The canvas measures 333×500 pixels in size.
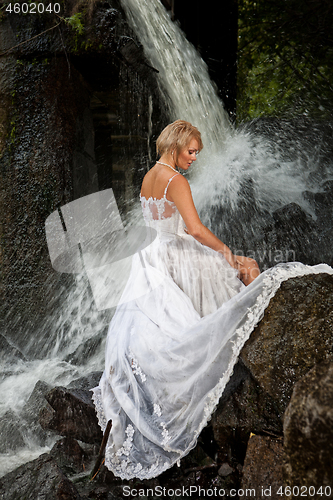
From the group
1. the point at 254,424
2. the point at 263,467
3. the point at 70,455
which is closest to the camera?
the point at 263,467

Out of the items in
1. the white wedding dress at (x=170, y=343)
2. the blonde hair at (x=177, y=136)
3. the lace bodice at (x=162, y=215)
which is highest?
the blonde hair at (x=177, y=136)

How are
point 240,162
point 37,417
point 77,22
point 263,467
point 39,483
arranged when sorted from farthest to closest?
point 240,162
point 77,22
point 37,417
point 39,483
point 263,467

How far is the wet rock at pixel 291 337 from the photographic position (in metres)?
1.84

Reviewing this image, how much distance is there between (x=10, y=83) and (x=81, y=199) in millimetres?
1679

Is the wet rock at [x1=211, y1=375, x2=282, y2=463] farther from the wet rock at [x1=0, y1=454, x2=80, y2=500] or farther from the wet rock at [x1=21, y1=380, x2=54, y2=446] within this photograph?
the wet rock at [x1=21, y1=380, x2=54, y2=446]

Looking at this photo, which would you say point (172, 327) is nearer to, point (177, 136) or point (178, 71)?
point (177, 136)

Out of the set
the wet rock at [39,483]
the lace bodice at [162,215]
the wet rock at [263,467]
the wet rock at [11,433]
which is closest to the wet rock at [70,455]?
the wet rock at [39,483]

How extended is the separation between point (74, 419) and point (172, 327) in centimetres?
102

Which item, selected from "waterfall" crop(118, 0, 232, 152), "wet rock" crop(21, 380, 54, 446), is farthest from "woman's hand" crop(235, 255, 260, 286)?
"waterfall" crop(118, 0, 232, 152)

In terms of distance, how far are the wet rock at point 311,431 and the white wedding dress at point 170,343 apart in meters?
0.64

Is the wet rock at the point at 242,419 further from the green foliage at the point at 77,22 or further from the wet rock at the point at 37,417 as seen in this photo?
the green foliage at the point at 77,22

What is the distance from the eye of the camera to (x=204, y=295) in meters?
2.59

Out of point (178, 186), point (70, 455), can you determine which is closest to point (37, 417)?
point (70, 455)

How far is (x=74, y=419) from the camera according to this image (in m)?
2.56
